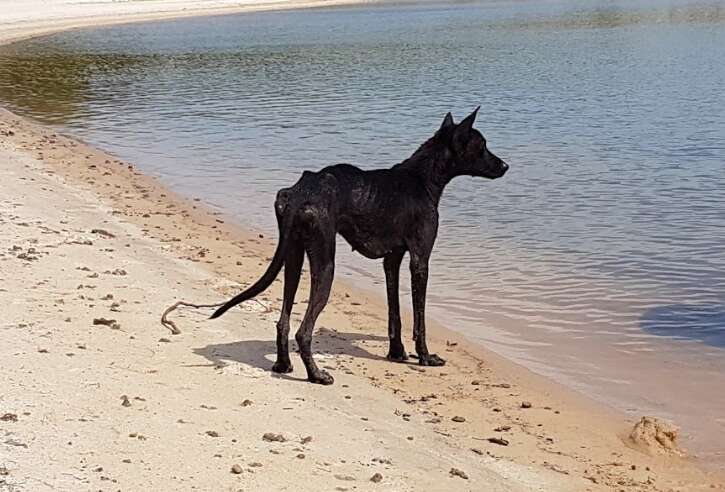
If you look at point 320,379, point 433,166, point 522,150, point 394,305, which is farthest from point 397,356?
point 522,150

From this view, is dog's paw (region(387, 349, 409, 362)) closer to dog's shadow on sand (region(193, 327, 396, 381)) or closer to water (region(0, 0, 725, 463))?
dog's shadow on sand (region(193, 327, 396, 381))

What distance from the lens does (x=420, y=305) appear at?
8.04 m

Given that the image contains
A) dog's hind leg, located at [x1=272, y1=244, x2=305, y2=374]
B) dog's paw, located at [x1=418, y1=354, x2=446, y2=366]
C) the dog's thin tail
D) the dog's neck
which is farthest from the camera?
dog's paw, located at [x1=418, y1=354, x2=446, y2=366]

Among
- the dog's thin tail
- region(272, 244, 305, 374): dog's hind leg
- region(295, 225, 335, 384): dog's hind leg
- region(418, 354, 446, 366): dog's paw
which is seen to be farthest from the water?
the dog's thin tail

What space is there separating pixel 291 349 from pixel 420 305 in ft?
3.22

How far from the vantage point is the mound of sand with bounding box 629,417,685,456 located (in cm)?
674

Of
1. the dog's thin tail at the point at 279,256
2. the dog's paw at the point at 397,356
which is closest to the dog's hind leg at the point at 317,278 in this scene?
the dog's thin tail at the point at 279,256

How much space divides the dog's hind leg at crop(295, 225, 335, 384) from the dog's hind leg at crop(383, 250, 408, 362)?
34.7 inches

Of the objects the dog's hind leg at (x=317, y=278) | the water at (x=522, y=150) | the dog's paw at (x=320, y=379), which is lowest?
the water at (x=522, y=150)

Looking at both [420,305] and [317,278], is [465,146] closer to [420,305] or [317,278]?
[420,305]

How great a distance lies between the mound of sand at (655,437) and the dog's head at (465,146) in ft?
7.52

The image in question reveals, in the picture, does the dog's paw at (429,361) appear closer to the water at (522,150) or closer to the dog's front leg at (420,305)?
the dog's front leg at (420,305)

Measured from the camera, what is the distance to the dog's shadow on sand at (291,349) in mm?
7504

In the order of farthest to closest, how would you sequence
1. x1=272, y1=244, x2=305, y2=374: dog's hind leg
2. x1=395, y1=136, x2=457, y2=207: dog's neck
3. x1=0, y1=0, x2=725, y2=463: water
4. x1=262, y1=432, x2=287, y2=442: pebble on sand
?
x1=0, y1=0, x2=725, y2=463: water < x1=395, y1=136, x2=457, y2=207: dog's neck < x1=272, y1=244, x2=305, y2=374: dog's hind leg < x1=262, y1=432, x2=287, y2=442: pebble on sand
